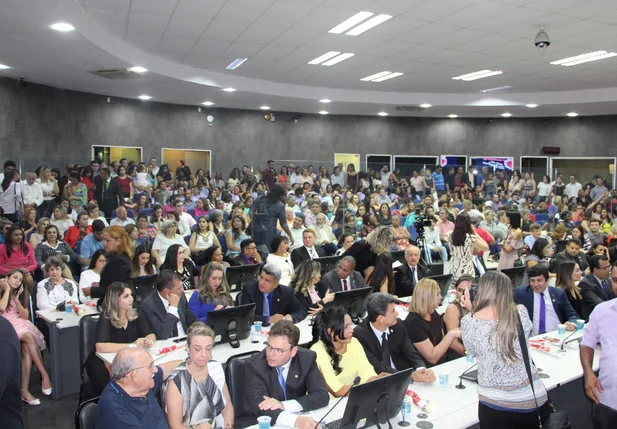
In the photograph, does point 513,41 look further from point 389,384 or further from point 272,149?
point 272,149

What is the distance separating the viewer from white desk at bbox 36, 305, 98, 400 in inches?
196

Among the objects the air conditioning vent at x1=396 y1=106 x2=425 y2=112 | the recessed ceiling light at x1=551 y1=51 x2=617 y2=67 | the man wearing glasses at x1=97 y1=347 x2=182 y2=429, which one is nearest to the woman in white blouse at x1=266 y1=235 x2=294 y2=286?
the man wearing glasses at x1=97 y1=347 x2=182 y2=429

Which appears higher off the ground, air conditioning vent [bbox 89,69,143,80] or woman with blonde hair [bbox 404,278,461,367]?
air conditioning vent [bbox 89,69,143,80]

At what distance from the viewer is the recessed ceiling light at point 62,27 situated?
7.33 m

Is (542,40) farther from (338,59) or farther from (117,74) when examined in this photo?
(117,74)

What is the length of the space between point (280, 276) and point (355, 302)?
788 mm

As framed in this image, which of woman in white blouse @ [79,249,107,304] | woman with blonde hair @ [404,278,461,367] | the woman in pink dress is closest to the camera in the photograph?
woman with blonde hair @ [404,278,461,367]

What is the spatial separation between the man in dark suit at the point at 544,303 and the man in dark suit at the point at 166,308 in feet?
10.6

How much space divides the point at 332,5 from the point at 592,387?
5838 millimetres

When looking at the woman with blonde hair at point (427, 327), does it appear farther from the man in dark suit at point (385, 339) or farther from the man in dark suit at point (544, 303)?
the man in dark suit at point (544, 303)

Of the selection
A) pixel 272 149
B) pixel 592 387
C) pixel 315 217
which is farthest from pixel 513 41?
pixel 272 149

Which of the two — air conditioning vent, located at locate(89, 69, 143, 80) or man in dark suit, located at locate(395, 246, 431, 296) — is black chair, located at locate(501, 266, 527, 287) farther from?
air conditioning vent, located at locate(89, 69, 143, 80)

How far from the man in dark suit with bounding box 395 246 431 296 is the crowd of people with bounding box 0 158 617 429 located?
2cm

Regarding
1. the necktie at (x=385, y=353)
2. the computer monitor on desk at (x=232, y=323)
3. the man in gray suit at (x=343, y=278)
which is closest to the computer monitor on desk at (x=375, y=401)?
the necktie at (x=385, y=353)
